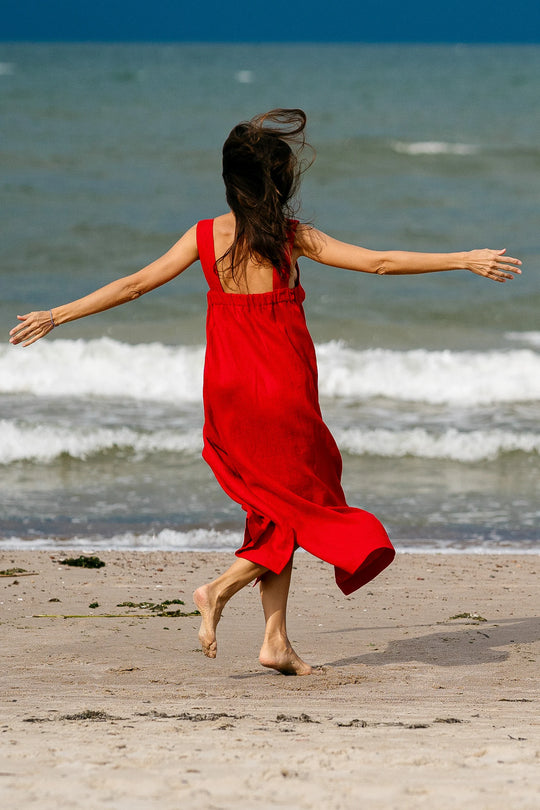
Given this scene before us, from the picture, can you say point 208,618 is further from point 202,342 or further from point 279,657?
point 202,342

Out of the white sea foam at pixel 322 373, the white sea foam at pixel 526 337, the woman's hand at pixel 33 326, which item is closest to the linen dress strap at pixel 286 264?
the woman's hand at pixel 33 326

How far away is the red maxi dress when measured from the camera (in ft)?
12.3

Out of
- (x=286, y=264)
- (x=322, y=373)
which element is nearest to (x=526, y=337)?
(x=322, y=373)

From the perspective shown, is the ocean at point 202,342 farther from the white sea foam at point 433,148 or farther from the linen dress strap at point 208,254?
the linen dress strap at point 208,254

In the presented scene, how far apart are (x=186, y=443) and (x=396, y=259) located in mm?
5127

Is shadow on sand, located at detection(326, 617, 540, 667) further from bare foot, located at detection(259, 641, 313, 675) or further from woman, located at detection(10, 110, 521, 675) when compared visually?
woman, located at detection(10, 110, 521, 675)

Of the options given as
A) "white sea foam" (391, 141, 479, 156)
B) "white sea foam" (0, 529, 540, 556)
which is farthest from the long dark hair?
"white sea foam" (391, 141, 479, 156)

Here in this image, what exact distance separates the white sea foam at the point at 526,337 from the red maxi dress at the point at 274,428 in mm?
9390

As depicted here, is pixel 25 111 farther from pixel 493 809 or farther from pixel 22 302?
pixel 493 809

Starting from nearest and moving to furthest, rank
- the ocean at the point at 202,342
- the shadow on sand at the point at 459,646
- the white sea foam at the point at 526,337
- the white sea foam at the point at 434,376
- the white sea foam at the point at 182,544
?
the shadow on sand at the point at 459,646
the white sea foam at the point at 182,544
the ocean at the point at 202,342
the white sea foam at the point at 434,376
the white sea foam at the point at 526,337

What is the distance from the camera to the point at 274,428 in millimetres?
3770

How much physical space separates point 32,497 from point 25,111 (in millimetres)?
27916

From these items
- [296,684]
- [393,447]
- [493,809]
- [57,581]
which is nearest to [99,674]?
[296,684]

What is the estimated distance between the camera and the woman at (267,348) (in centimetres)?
375
